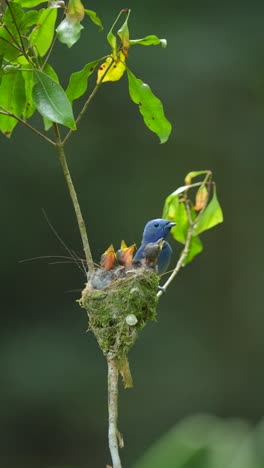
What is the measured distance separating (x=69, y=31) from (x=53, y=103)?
146 millimetres

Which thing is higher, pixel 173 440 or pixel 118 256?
pixel 118 256

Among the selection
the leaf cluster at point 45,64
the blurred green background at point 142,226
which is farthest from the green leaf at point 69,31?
the blurred green background at point 142,226

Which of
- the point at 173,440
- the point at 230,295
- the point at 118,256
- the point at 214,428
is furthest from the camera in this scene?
the point at 230,295

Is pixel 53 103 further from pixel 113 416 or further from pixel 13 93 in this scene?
pixel 113 416

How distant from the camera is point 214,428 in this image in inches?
77.3

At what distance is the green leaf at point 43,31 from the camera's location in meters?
2.04

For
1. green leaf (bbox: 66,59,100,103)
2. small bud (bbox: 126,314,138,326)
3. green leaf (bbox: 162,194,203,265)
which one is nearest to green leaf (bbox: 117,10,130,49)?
green leaf (bbox: 66,59,100,103)

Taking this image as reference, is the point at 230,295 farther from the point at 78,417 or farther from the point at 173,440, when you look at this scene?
the point at 173,440

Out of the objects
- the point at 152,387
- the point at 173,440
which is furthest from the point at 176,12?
the point at 173,440

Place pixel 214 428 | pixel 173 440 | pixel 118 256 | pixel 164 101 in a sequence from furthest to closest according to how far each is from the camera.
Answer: pixel 164 101 < pixel 118 256 < pixel 214 428 < pixel 173 440

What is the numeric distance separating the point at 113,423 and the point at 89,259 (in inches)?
12.6

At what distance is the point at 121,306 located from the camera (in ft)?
6.99

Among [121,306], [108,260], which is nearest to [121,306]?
[121,306]

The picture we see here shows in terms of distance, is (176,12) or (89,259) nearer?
(89,259)
